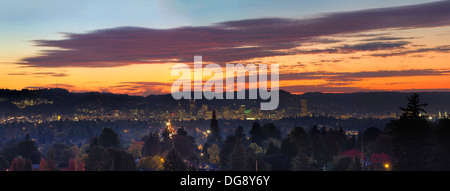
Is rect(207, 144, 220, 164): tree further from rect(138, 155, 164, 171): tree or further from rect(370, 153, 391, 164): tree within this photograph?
rect(370, 153, 391, 164): tree

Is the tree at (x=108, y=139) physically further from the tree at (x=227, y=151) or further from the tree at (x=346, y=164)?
the tree at (x=346, y=164)

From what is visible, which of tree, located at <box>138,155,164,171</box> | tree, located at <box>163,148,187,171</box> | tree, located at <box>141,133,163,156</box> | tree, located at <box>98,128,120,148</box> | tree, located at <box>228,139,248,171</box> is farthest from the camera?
tree, located at <box>98,128,120,148</box>

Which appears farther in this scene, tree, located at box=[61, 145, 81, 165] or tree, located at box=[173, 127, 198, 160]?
tree, located at box=[61, 145, 81, 165]

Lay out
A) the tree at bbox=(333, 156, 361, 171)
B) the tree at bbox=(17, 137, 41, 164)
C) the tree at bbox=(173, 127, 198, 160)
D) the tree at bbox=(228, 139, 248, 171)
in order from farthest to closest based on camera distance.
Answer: the tree at bbox=(173, 127, 198, 160)
the tree at bbox=(17, 137, 41, 164)
the tree at bbox=(228, 139, 248, 171)
the tree at bbox=(333, 156, 361, 171)

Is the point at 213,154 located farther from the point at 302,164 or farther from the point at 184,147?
the point at 302,164

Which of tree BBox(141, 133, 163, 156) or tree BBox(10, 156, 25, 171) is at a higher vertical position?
tree BBox(141, 133, 163, 156)

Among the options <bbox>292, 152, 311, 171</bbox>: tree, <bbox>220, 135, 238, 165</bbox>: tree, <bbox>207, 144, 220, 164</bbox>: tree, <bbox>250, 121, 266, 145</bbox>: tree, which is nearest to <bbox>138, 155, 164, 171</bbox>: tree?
<bbox>220, 135, 238, 165</bbox>: tree

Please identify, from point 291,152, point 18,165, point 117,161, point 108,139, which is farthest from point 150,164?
point 108,139
